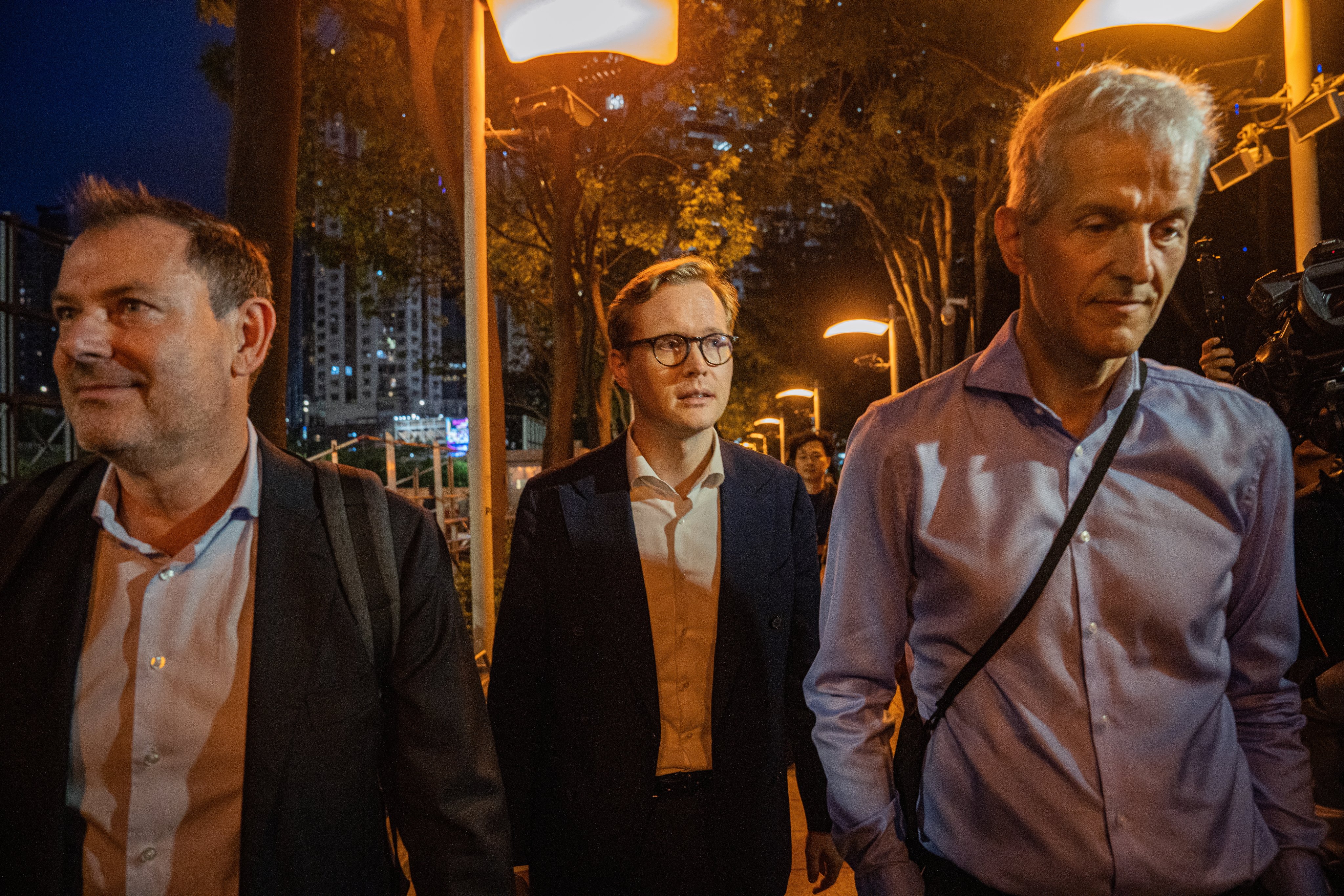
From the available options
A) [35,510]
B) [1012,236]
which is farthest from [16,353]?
[1012,236]

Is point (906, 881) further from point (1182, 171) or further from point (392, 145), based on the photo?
point (392, 145)

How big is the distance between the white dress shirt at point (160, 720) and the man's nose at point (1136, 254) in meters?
1.99

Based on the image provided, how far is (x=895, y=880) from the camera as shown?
1.67m

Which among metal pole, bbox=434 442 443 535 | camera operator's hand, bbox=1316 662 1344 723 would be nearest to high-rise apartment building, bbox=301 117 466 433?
metal pole, bbox=434 442 443 535

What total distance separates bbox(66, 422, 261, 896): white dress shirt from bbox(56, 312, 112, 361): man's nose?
1.09ft

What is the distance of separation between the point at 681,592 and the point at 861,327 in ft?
42.4

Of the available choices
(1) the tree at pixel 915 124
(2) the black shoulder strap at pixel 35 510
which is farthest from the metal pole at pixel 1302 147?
(2) the black shoulder strap at pixel 35 510

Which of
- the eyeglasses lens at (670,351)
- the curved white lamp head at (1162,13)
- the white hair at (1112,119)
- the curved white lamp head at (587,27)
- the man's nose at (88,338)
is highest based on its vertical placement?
the curved white lamp head at (587,27)

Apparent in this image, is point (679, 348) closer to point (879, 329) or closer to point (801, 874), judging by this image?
point (801, 874)

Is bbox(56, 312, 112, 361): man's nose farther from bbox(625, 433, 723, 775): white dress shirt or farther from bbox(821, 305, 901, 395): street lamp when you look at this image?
bbox(821, 305, 901, 395): street lamp

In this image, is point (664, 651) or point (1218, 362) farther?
point (1218, 362)

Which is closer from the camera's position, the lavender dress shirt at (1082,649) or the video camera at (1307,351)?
the lavender dress shirt at (1082,649)

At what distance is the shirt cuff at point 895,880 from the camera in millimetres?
1667

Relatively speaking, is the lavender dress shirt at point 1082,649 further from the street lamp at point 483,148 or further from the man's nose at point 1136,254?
the street lamp at point 483,148
